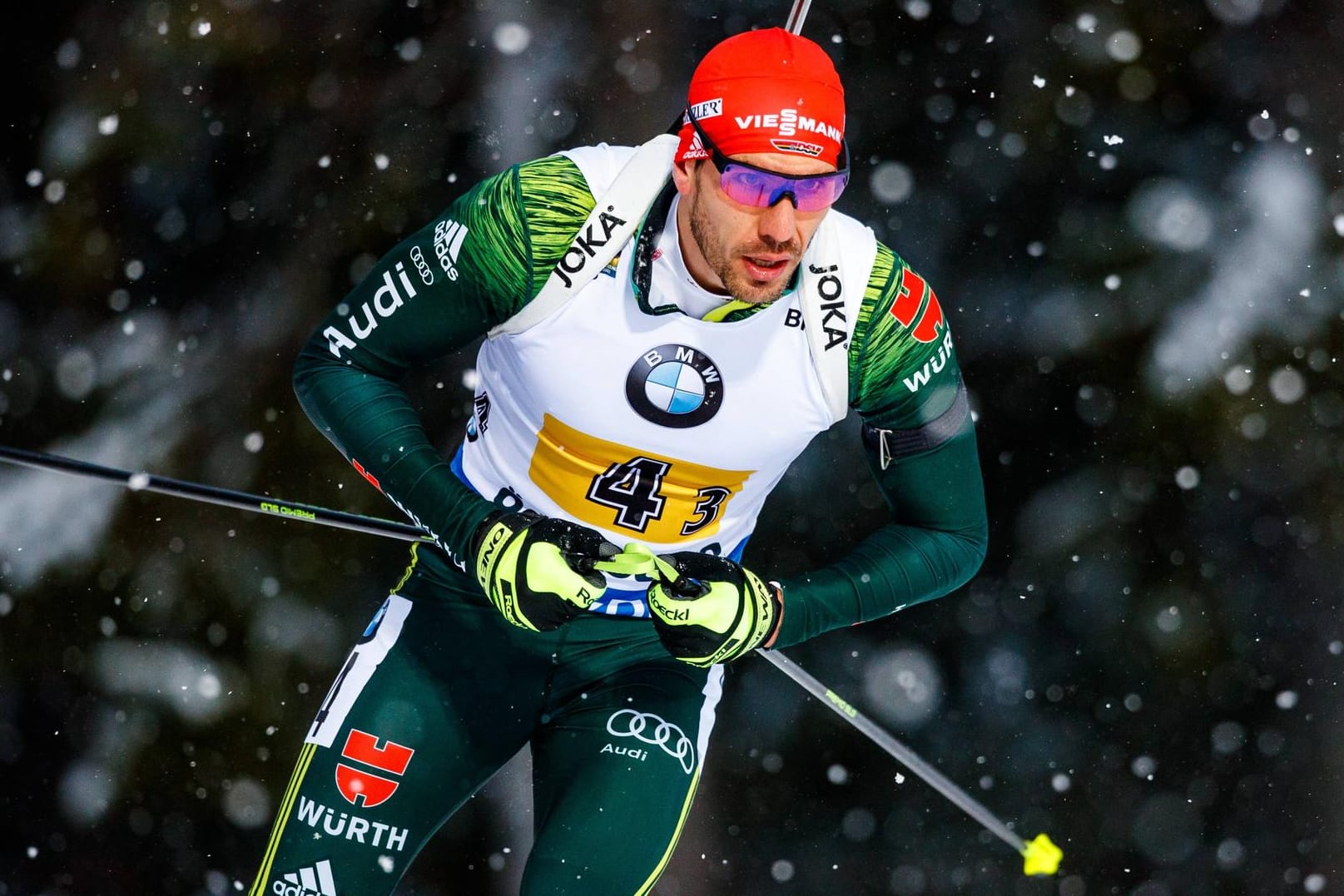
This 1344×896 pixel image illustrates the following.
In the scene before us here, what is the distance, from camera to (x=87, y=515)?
4.62 meters

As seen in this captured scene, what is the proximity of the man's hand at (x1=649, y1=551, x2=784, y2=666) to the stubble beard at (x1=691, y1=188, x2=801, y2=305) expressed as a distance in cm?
48

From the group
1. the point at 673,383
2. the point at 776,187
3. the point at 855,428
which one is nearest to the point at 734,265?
the point at 776,187

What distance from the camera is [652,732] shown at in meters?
2.68

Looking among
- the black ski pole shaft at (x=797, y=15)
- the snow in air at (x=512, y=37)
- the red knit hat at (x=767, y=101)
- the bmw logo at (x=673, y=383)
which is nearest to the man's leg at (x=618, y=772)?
the bmw logo at (x=673, y=383)

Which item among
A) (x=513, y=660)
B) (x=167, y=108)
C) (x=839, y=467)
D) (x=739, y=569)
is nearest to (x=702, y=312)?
(x=739, y=569)

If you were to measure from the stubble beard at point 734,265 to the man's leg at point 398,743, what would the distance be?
83 cm

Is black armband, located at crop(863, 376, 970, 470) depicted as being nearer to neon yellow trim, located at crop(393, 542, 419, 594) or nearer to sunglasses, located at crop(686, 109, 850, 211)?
sunglasses, located at crop(686, 109, 850, 211)

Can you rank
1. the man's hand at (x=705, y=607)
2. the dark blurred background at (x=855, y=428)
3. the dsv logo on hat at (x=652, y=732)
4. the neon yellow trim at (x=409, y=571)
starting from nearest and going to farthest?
1. the man's hand at (x=705, y=607)
2. the dsv logo on hat at (x=652, y=732)
3. the neon yellow trim at (x=409, y=571)
4. the dark blurred background at (x=855, y=428)

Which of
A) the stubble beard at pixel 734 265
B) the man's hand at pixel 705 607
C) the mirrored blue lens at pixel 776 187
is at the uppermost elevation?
the mirrored blue lens at pixel 776 187

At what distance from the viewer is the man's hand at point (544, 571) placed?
248 cm

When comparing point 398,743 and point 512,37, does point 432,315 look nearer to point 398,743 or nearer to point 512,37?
point 398,743

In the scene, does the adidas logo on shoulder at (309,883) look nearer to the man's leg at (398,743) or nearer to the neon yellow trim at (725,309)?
the man's leg at (398,743)

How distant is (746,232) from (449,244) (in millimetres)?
559

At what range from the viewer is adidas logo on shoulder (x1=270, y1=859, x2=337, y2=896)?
8.48 ft
